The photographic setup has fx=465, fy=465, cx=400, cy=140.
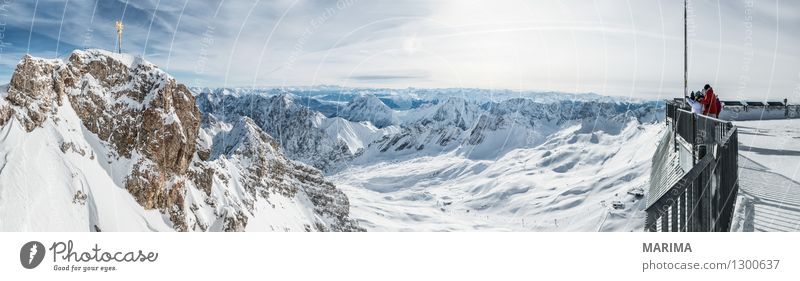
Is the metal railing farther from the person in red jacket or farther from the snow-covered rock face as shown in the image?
the snow-covered rock face

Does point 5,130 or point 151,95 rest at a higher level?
point 151,95

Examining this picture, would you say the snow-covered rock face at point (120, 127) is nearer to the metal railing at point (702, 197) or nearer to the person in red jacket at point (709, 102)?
the metal railing at point (702, 197)

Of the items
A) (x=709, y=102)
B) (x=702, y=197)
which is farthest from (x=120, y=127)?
(x=702, y=197)

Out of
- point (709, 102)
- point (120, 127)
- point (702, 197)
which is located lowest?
point (120, 127)

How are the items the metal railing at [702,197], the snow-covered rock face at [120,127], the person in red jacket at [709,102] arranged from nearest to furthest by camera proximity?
the metal railing at [702,197] → the person in red jacket at [709,102] → the snow-covered rock face at [120,127]

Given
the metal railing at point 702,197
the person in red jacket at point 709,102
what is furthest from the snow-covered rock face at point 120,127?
the person in red jacket at point 709,102

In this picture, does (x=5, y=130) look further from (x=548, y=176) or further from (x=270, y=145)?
(x=548, y=176)

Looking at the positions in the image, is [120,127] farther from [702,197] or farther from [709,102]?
[702,197]
